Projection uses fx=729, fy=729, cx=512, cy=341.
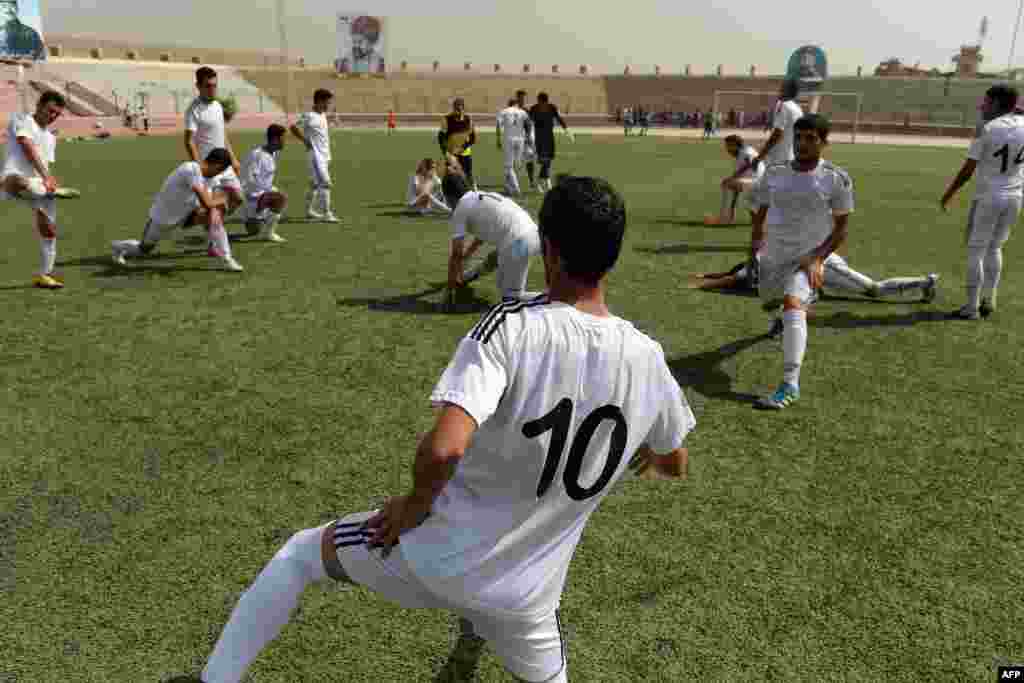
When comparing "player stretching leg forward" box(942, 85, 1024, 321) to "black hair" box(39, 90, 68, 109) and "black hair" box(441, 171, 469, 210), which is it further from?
"black hair" box(39, 90, 68, 109)

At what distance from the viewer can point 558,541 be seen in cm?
212

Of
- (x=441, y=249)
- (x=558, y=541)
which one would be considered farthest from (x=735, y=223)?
(x=558, y=541)

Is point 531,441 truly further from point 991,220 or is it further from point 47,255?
point 47,255

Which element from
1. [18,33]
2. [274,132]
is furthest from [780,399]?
[18,33]

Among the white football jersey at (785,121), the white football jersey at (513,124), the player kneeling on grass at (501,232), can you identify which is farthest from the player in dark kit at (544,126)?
the player kneeling on grass at (501,232)

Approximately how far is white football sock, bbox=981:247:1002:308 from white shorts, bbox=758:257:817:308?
110 inches

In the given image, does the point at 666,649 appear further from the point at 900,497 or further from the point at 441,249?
the point at 441,249

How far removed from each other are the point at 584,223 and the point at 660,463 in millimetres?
898

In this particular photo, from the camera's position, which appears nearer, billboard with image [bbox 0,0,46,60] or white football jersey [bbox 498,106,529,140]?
white football jersey [bbox 498,106,529,140]

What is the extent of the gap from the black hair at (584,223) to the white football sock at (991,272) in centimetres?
705

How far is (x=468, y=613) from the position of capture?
6.80ft

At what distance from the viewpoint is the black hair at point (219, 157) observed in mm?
8070

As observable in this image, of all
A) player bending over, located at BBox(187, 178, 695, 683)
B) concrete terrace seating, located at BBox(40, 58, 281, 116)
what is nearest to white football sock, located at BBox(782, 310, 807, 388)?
player bending over, located at BBox(187, 178, 695, 683)

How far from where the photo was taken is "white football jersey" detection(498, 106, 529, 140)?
15.3 m
